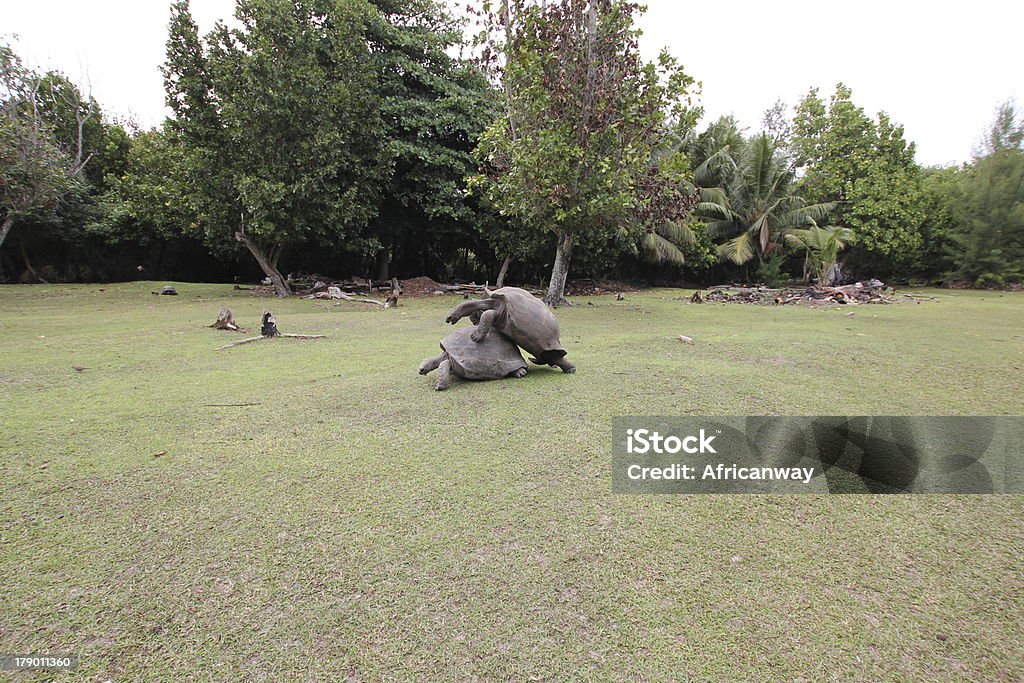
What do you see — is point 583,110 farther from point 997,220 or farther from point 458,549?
point 997,220

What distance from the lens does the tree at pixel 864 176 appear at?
19594 mm

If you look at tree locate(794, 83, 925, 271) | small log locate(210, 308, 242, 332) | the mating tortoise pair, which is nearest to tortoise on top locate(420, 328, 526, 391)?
the mating tortoise pair

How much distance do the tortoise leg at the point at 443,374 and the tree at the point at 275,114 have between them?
926cm

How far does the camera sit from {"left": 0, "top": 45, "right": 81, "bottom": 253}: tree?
1128 centimetres

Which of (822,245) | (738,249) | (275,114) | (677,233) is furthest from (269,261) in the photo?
(822,245)

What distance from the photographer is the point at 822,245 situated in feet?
52.3

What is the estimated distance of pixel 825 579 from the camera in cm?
161

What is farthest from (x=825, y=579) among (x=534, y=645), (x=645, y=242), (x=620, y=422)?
(x=645, y=242)

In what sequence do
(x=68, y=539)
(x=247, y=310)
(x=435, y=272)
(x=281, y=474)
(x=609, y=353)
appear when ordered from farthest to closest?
(x=435, y=272), (x=247, y=310), (x=609, y=353), (x=281, y=474), (x=68, y=539)

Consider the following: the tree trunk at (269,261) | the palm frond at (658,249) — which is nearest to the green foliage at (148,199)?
the tree trunk at (269,261)

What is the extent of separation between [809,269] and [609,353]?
695 inches

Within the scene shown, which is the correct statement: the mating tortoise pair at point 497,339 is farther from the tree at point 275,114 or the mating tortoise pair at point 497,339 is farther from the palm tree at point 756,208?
the palm tree at point 756,208

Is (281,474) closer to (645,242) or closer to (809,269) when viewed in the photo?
(645,242)

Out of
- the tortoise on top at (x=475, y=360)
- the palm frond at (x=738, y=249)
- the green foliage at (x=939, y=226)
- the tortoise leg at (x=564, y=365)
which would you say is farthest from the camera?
the green foliage at (x=939, y=226)
